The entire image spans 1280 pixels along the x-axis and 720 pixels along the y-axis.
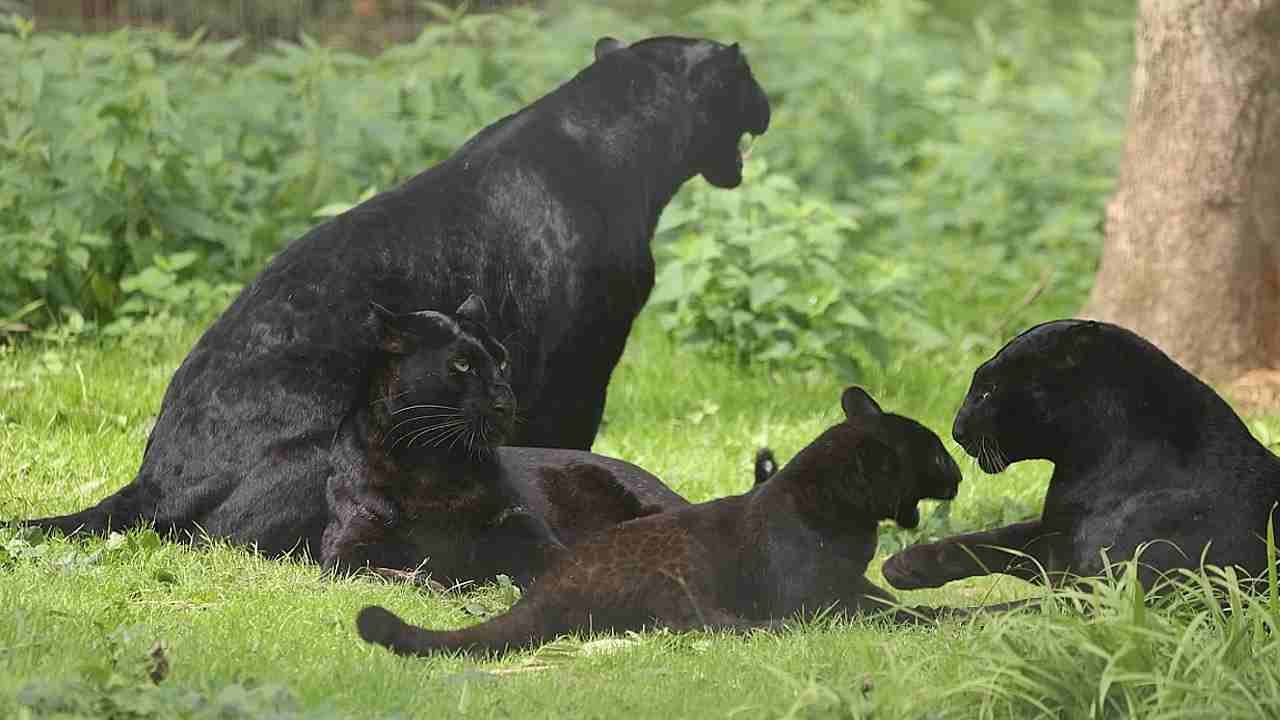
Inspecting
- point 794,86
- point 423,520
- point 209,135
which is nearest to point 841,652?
point 423,520

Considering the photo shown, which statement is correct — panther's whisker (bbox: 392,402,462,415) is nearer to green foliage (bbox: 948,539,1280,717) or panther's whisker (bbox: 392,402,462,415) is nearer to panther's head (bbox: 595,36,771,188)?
green foliage (bbox: 948,539,1280,717)

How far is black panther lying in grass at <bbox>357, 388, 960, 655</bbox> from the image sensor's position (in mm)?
5293

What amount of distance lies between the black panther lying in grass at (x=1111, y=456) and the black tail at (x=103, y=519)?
2458mm

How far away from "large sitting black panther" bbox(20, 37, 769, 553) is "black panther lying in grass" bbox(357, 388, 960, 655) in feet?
3.83

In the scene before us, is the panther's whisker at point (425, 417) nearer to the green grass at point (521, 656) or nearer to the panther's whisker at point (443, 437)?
the panther's whisker at point (443, 437)

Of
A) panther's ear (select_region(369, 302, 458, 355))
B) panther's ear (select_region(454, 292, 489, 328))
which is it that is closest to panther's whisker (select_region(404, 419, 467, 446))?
panther's ear (select_region(369, 302, 458, 355))

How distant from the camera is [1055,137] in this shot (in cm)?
1384

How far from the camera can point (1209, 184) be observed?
29.4ft

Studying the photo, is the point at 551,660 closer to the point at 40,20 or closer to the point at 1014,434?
the point at 1014,434

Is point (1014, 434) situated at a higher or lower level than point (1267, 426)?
higher

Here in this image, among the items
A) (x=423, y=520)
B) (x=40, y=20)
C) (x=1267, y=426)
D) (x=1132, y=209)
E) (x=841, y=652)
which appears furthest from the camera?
(x=40, y=20)

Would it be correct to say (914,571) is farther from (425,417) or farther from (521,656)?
(425,417)

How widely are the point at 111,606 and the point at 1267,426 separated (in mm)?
5083

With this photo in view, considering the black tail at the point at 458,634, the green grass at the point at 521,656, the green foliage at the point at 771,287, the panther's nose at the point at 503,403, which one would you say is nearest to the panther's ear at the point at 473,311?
the panther's nose at the point at 503,403
